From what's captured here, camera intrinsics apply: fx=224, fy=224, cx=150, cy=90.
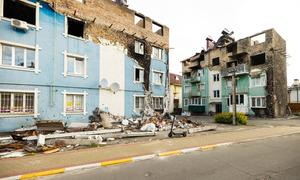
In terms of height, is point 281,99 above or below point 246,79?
below

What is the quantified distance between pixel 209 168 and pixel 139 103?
52.3ft

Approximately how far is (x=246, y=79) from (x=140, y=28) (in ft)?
68.0

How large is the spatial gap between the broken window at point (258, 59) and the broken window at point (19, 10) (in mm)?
30859

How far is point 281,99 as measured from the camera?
3366cm

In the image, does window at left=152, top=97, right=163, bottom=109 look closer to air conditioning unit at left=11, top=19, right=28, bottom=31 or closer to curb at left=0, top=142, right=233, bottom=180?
curb at left=0, top=142, right=233, bottom=180

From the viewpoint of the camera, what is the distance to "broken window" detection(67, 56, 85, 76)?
17592 millimetres

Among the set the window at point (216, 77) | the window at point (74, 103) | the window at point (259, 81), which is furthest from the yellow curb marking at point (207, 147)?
the window at point (216, 77)

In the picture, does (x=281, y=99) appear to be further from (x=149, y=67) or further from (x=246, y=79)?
(x=149, y=67)

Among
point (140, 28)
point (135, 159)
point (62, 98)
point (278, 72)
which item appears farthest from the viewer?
point (278, 72)

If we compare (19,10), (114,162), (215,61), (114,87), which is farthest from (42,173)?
(215,61)

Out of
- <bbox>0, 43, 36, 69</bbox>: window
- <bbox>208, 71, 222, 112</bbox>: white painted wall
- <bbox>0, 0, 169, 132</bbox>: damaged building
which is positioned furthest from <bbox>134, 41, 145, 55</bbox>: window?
<bbox>208, 71, 222, 112</bbox>: white painted wall

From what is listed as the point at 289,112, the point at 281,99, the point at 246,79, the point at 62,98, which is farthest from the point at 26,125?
the point at 289,112

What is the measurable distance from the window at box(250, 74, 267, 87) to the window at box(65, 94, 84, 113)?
87.7ft

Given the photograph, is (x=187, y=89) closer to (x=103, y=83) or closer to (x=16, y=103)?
(x=103, y=83)
